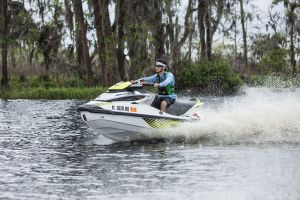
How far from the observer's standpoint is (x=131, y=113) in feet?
51.8

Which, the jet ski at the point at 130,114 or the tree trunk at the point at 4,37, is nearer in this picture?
the jet ski at the point at 130,114

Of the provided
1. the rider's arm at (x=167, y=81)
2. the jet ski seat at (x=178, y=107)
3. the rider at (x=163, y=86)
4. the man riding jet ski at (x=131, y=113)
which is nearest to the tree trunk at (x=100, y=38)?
the rider at (x=163, y=86)

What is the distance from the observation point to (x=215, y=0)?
4884 cm

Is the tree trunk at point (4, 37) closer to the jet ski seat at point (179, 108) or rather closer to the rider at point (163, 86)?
the rider at point (163, 86)

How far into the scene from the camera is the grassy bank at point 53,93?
37812 mm

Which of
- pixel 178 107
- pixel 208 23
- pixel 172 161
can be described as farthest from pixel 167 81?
pixel 208 23

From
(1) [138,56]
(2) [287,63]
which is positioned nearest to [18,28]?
(1) [138,56]

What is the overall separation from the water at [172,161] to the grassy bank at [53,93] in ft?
52.3

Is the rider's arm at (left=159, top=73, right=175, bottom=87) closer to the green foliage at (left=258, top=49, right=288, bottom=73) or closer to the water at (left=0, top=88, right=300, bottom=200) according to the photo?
the water at (left=0, top=88, right=300, bottom=200)

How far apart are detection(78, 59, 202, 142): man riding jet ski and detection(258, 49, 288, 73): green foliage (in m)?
48.7

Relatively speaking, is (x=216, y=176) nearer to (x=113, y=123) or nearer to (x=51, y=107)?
(x=113, y=123)

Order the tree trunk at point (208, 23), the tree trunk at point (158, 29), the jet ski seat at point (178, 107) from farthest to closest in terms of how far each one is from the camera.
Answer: the tree trunk at point (208, 23)
the tree trunk at point (158, 29)
the jet ski seat at point (178, 107)

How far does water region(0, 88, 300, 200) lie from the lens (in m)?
10.5

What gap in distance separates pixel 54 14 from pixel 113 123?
3445 cm
